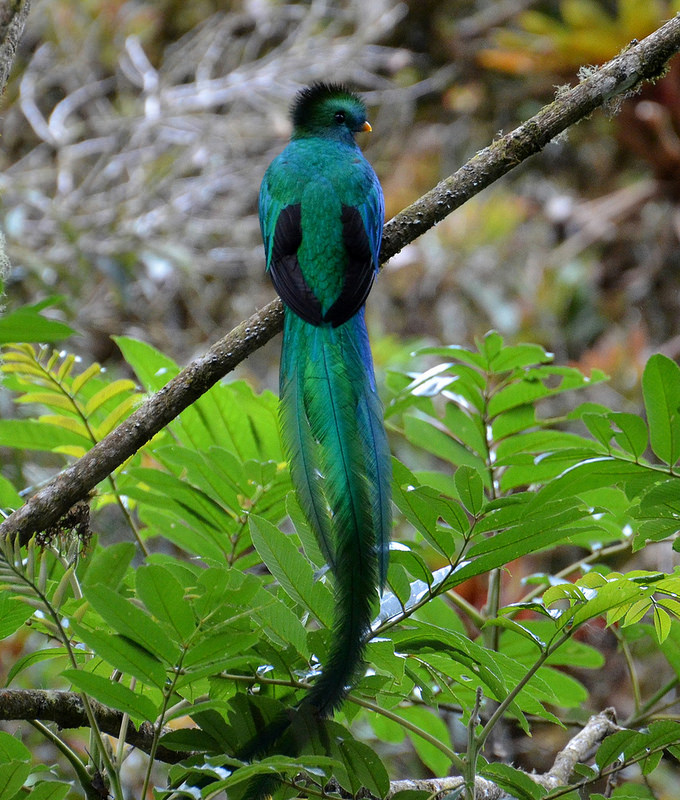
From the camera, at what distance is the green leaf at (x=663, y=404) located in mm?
1282

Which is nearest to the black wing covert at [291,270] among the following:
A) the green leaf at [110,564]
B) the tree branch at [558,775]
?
the green leaf at [110,564]

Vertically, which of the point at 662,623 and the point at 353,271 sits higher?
the point at 353,271

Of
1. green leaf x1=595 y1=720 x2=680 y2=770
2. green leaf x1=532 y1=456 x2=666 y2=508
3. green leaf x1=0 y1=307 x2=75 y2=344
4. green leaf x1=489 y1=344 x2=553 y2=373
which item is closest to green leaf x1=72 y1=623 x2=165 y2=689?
green leaf x1=0 y1=307 x2=75 y2=344

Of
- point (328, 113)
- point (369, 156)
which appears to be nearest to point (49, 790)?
point (328, 113)

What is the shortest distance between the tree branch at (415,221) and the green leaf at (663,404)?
42 centimetres

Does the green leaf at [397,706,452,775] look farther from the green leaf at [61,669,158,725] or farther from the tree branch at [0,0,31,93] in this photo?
the tree branch at [0,0,31,93]

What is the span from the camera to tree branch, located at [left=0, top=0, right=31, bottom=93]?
3.76 ft

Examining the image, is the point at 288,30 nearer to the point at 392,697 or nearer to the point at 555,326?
the point at 555,326

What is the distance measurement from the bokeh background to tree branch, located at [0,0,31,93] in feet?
11.4

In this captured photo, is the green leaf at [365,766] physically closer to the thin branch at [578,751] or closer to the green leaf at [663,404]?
the thin branch at [578,751]

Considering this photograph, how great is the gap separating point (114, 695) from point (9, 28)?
2.94ft

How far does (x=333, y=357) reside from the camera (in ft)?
4.79

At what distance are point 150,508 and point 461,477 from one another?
63cm

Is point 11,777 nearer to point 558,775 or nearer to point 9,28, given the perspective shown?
point 558,775
